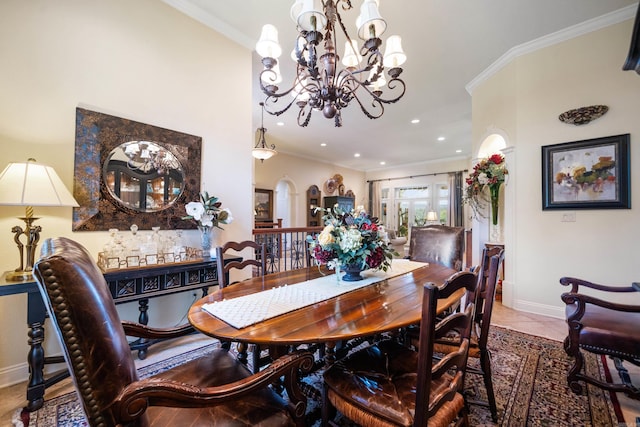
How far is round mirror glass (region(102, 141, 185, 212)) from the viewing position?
2139 mm

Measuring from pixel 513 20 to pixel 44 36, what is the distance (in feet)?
13.5

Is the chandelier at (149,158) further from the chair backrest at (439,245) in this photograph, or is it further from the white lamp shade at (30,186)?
the chair backrest at (439,245)

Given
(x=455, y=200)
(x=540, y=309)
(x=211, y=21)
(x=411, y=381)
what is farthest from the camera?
(x=455, y=200)

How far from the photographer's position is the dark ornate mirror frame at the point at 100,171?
6.44 ft

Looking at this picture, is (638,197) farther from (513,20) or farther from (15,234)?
(15,234)

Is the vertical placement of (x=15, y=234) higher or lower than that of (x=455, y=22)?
lower

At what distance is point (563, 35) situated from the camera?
289 centimetres

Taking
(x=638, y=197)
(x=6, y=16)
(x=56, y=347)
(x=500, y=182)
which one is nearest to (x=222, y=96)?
(x=6, y=16)

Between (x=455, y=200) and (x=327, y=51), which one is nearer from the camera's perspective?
(x=327, y=51)

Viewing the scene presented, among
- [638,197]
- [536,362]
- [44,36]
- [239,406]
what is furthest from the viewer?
[638,197]

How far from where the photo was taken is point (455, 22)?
2656mm

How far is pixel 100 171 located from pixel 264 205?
4949 mm

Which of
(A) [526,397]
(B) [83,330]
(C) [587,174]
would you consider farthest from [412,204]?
(B) [83,330]

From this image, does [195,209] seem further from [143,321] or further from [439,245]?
[439,245]
